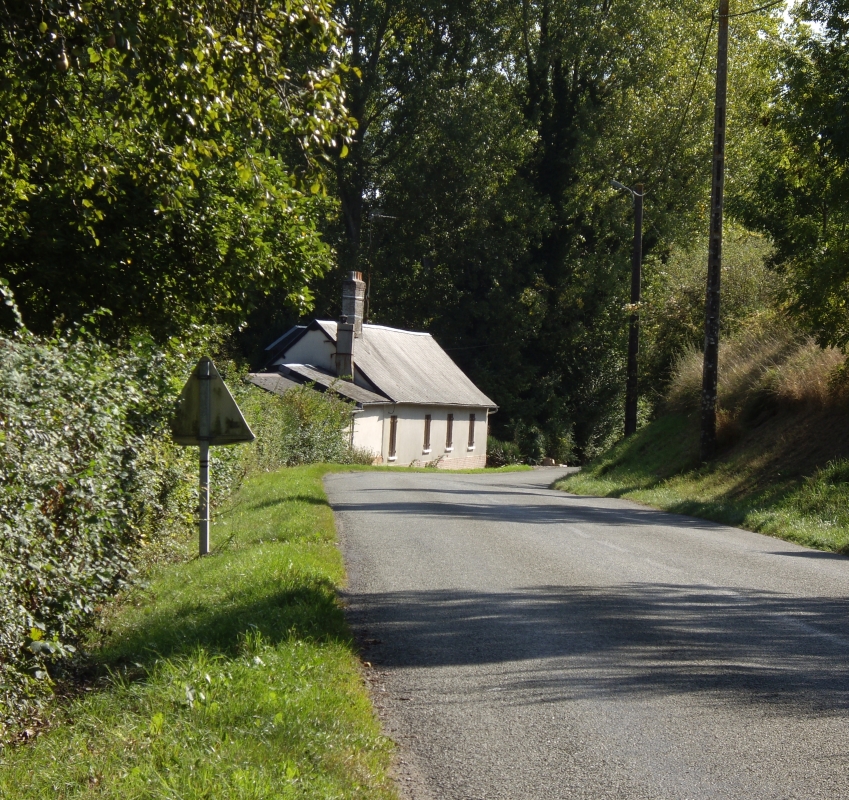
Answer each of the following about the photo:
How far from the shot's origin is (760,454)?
22562 millimetres

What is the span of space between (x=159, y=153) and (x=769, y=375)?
17.5 metres

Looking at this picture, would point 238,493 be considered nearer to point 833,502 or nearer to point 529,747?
point 833,502

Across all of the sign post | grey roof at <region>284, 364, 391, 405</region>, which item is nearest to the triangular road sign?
the sign post

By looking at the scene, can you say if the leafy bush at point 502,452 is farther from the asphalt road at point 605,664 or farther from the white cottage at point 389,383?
the asphalt road at point 605,664

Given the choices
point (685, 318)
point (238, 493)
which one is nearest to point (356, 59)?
point (685, 318)

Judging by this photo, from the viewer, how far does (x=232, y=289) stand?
15008 mm

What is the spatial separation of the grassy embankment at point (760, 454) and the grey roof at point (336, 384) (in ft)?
48.2

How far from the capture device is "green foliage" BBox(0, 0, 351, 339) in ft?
30.4

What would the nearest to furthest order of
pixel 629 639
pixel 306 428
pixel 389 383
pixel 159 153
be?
pixel 629 639 < pixel 159 153 < pixel 306 428 < pixel 389 383

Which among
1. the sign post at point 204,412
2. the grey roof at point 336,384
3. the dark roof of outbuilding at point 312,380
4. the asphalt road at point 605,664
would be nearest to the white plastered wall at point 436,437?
the grey roof at point 336,384

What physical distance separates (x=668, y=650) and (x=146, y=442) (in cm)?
590

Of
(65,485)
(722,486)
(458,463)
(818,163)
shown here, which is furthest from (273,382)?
(65,485)

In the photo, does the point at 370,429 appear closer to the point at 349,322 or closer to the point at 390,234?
the point at 349,322

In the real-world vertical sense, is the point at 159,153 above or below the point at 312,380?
above
